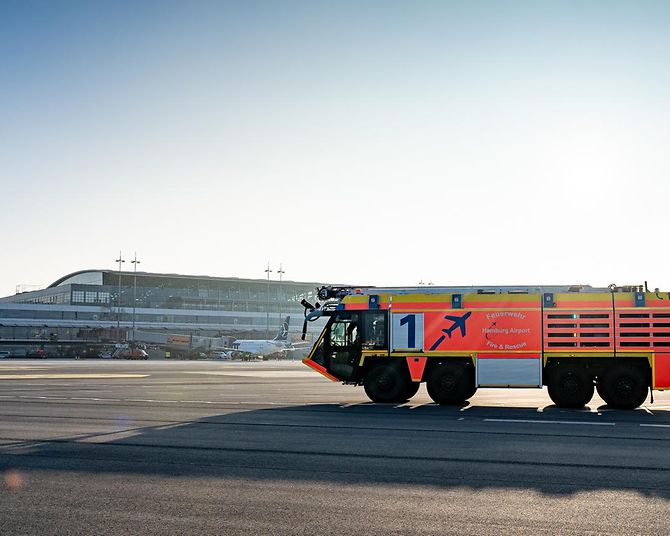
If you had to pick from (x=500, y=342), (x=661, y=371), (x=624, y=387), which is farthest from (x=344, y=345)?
(x=661, y=371)

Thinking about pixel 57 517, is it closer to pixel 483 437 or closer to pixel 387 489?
pixel 387 489

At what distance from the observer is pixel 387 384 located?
23.3 metres

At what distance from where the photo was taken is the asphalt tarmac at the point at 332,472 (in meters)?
7.73

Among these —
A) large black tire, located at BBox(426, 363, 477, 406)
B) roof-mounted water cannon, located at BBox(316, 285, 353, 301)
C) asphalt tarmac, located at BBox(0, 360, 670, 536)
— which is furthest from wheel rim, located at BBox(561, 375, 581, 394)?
roof-mounted water cannon, located at BBox(316, 285, 353, 301)

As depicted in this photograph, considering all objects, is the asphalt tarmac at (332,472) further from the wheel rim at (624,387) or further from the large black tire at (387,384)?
the large black tire at (387,384)

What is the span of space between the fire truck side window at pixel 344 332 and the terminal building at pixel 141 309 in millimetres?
95440

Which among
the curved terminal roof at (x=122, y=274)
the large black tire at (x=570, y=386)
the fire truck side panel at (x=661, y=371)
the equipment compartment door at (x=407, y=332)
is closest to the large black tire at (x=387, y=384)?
the equipment compartment door at (x=407, y=332)

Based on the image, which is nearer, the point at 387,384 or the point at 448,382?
the point at 448,382

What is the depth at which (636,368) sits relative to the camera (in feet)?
69.9

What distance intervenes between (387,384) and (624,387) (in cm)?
688

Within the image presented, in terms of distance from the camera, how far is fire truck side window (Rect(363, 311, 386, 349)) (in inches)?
925

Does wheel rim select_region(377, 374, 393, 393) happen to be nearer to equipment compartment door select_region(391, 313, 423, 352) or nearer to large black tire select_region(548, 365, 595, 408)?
equipment compartment door select_region(391, 313, 423, 352)

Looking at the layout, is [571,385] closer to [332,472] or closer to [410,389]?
[410,389]

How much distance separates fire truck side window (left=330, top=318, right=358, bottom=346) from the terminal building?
313 feet
